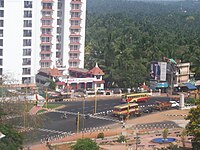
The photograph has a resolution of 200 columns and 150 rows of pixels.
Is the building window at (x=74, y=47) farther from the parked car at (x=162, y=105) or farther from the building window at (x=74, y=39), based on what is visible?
the parked car at (x=162, y=105)

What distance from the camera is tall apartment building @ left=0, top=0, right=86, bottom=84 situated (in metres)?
101

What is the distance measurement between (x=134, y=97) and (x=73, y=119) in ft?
53.3

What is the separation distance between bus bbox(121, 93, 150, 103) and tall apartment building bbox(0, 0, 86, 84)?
1861 centimetres

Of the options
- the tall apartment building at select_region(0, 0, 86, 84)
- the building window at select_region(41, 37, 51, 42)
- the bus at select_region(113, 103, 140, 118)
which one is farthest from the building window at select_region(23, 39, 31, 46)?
the bus at select_region(113, 103, 140, 118)

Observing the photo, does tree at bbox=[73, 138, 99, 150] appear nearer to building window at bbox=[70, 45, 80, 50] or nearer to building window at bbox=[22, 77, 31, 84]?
building window at bbox=[22, 77, 31, 84]

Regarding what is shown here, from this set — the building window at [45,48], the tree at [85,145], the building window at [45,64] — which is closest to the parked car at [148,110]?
the building window at [45,64]

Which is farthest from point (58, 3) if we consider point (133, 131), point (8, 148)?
point (8, 148)

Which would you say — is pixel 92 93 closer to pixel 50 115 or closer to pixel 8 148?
pixel 50 115

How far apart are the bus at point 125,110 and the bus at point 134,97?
7.60 m

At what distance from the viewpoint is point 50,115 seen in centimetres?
8256

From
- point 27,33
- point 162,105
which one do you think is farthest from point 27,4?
point 162,105

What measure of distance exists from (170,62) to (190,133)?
42975mm

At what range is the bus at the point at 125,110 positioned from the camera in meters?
82.6

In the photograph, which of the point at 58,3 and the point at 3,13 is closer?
the point at 3,13
